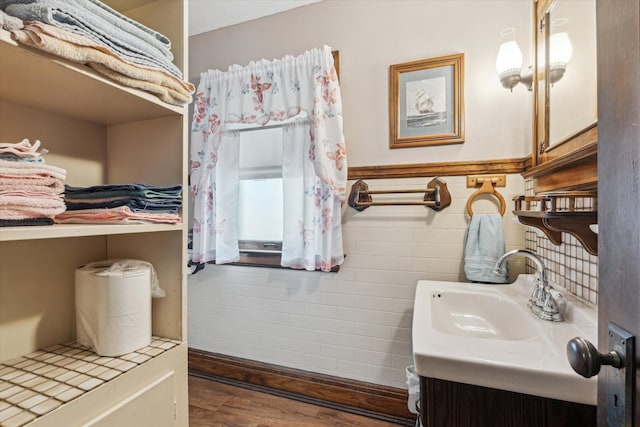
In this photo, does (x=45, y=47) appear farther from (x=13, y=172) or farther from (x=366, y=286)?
(x=366, y=286)

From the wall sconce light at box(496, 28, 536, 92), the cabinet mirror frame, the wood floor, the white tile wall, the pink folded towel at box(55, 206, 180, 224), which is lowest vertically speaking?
the wood floor

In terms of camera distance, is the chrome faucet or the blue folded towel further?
the blue folded towel

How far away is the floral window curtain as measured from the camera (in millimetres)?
1763

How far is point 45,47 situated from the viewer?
0.58 meters

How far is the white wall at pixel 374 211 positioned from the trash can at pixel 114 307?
118 cm

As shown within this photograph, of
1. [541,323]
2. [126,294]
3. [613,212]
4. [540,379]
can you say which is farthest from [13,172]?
[541,323]

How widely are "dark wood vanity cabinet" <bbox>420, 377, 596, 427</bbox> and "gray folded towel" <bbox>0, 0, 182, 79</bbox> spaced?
111 centimetres

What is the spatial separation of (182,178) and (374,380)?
157 cm

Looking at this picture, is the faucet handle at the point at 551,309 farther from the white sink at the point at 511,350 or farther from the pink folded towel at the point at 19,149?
the pink folded towel at the point at 19,149

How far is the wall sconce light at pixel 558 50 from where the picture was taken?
1.13 meters

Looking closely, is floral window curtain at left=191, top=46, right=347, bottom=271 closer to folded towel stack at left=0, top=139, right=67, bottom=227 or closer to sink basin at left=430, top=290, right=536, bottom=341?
sink basin at left=430, top=290, right=536, bottom=341

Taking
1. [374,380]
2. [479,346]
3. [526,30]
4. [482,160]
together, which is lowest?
[374,380]

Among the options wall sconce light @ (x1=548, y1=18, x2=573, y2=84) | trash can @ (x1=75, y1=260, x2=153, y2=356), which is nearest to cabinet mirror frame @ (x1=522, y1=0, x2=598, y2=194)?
wall sconce light @ (x1=548, y1=18, x2=573, y2=84)

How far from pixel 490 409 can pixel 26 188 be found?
3.67 feet
